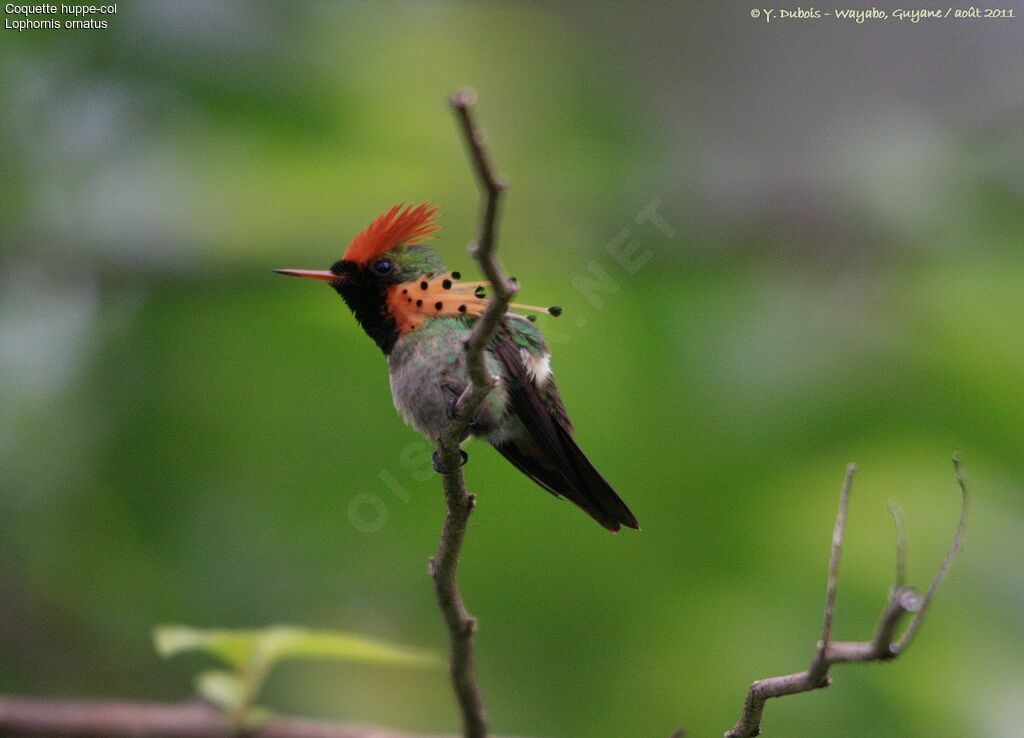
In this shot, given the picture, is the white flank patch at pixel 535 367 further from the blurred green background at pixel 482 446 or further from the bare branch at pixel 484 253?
the bare branch at pixel 484 253

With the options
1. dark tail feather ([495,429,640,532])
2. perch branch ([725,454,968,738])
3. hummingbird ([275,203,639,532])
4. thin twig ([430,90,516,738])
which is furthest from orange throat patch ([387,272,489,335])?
perch branch ([725,454,968,738])

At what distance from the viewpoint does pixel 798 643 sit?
3721mm

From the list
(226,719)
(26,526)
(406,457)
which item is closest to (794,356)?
(406,457)

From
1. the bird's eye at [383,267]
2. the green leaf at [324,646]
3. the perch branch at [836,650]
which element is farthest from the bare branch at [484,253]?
the bird's eye at [383,267]

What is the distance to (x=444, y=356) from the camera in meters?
3.33

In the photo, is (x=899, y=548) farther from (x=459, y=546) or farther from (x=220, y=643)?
(x=220, y=643)

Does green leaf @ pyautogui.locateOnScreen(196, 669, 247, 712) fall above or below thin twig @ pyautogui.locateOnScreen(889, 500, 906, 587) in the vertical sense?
below

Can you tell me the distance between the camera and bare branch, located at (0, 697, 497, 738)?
122 inches

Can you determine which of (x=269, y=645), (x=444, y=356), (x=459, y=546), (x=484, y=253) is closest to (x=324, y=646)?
(x=269, y=645)

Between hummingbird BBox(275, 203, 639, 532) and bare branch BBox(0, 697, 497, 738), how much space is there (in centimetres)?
94

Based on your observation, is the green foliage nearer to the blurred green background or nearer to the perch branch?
the blurred green background

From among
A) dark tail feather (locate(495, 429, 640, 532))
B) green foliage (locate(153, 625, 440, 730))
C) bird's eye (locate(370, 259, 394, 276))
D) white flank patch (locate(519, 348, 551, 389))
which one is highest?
bird's eye (locate(370, 259, 394, 276))

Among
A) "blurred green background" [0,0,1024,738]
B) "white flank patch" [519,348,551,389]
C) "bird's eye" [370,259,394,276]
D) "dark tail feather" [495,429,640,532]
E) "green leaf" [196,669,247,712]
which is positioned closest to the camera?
"green leaf" [196,669,247,712]

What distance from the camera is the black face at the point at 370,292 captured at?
11.2 feet
